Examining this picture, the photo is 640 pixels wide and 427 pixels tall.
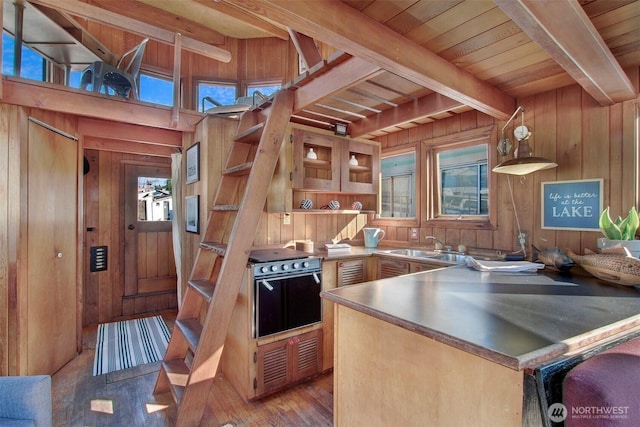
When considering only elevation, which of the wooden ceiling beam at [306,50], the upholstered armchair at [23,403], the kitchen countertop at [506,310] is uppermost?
the wooden ceiling beam at [306,50]

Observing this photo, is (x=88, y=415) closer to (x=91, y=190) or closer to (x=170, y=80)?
(x=91, y=190)

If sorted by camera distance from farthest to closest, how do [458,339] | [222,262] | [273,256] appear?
[273,256] < [222,262] < [458,339]

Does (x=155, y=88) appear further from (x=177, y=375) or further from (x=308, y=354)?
(x=308, y=354)

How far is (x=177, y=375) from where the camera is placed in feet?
7.07

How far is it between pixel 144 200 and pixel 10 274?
215 cm

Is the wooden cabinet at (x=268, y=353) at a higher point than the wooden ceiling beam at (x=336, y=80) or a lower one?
lower

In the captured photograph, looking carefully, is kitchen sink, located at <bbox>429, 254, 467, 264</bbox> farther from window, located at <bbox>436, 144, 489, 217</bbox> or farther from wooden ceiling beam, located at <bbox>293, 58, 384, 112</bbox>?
wooden ceiling beam, located at <bbox>293, 58, 384, 112</bbox>

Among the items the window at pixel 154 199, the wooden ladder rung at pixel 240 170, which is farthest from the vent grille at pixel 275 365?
the window at pixel 154 199

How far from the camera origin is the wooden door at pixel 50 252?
2309 millimetres

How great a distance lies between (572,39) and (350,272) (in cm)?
211

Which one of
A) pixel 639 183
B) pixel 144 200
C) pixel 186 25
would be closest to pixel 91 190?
pixel 144 200

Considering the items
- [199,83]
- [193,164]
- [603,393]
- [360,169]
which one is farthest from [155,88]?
[603,393]

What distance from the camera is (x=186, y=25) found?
4113 millimetres

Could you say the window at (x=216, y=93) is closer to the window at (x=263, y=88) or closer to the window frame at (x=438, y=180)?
the window at (x=263, y=88)
